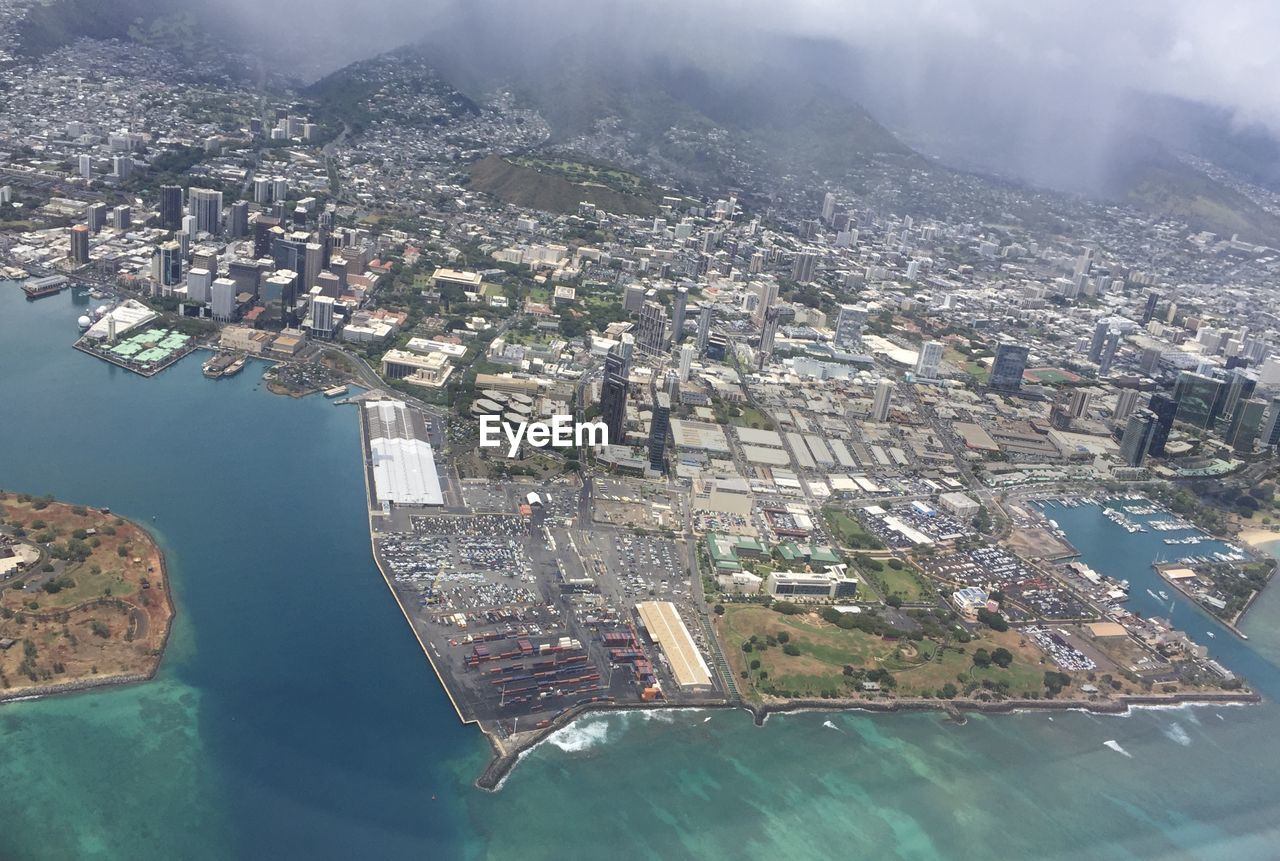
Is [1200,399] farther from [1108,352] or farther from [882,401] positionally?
[882,401]

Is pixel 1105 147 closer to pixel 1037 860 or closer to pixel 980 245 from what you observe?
pixel 980 245

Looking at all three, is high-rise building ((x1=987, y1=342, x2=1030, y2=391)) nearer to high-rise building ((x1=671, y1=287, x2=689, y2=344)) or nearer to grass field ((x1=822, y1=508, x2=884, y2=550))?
high-rise building ((x1=671, y1=287, x2=689, y2=344))

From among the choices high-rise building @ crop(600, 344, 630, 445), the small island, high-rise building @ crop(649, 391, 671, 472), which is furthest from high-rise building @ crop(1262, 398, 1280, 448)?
the small island

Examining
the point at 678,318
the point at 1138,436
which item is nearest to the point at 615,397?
the point at 678,318

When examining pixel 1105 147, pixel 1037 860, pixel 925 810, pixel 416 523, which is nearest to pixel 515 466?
pixel 416 523

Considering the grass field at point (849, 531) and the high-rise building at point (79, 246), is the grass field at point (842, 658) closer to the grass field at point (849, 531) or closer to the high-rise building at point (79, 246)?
the grass field at point (849, 531)

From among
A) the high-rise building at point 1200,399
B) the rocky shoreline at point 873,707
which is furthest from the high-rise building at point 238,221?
the high-rise building at point 1200,399
